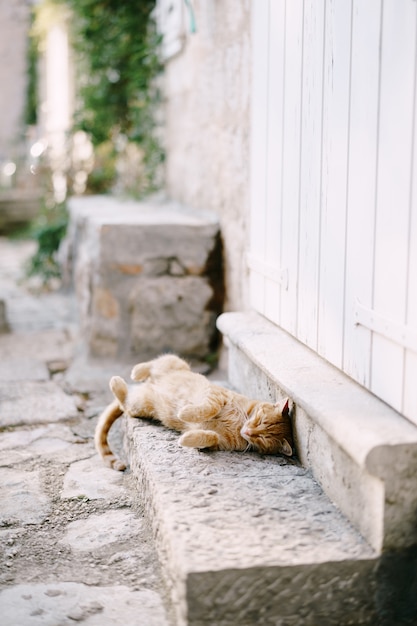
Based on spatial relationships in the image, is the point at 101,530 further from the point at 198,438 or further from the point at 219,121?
the point at 219,121

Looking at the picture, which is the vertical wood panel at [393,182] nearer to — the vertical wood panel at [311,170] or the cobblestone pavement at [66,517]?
the vertical wood panel at [311,170]

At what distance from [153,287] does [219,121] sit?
998mm

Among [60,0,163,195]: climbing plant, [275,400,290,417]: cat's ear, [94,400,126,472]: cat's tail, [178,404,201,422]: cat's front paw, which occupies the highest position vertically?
[60,0,163,195]: climbing plant

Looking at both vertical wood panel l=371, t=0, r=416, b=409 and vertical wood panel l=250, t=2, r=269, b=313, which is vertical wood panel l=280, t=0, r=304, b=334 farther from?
vertical wood panel l=371, t=0, r=416, b=409

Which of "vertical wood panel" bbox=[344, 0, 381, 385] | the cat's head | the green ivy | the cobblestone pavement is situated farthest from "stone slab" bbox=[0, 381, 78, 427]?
the green ivy

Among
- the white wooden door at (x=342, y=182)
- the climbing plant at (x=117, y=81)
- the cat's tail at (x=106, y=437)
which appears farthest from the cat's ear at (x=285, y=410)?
the climbing plant at (x=117, y=81)

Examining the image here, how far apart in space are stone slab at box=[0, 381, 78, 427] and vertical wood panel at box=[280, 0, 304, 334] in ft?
4.45

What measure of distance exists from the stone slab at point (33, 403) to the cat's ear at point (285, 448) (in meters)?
1.45

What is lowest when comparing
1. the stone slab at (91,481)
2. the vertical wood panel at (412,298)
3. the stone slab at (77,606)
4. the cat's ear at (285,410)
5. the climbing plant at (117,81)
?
the stone slab at (91,481)

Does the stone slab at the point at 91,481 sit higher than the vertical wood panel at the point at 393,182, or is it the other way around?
the vertical wood panel at the point at 393,182

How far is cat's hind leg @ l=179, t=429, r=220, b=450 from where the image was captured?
102 inches

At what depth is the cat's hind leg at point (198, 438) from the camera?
258 cm

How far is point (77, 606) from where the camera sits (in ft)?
6.86

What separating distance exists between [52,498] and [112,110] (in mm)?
4874
